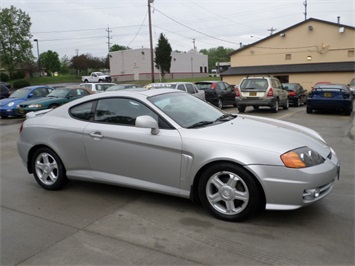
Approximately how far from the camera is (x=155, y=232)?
146 inches

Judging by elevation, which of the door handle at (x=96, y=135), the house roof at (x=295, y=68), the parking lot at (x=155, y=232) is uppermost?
the house roof at (x=295, y=68)

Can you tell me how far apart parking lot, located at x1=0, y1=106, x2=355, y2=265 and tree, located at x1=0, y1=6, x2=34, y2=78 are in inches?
2475

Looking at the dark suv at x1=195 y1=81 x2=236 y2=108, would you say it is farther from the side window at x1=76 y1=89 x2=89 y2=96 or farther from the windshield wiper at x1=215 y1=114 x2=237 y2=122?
the windshield wiper at x1=215 y1=114 x2=237 y2=122

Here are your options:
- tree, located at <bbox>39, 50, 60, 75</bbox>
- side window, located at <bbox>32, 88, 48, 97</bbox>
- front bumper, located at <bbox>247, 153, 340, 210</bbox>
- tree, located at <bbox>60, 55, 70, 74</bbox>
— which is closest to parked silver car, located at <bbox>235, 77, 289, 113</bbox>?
side window, located at <bbox>32, 88, 48, 97</bbox>

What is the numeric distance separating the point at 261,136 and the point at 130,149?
163cm

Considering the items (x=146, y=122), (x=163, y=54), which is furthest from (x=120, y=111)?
(x=163, y=54)

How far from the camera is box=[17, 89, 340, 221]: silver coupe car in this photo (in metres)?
3.69

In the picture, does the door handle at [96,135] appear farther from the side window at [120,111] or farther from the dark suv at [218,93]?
the dark suv at [218,93]

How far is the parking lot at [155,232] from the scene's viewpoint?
10.5 feet

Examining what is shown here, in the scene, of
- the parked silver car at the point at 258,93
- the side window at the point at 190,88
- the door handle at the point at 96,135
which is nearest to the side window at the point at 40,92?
the side window at the point at 190,88

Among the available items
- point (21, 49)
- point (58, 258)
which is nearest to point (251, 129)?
point (58, 258)

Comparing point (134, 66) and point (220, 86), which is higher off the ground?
point (134, 66)

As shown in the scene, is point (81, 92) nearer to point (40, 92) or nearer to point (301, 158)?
point (40, 92)

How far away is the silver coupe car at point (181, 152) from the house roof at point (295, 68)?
32.9m
